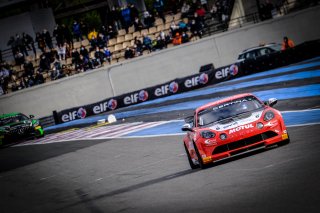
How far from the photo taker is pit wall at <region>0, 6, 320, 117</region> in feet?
119

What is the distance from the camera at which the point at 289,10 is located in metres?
39.2

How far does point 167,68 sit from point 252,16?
21.1 ft

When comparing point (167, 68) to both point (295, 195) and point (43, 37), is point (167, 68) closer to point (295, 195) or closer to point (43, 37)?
point (43, 37)

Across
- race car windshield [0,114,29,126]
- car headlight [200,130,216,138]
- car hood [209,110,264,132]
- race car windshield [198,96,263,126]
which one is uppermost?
race car windshield [0,114,29,126]

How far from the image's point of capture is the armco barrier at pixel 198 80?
103 feet

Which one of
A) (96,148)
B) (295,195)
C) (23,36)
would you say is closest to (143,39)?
(23,36)

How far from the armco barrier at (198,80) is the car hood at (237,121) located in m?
20.8

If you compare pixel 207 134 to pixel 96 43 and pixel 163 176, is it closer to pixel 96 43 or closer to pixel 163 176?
pixel 163 176

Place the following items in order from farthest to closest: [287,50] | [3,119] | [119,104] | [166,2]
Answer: [166,2] → [119,104] → [287,50] → [3,119]

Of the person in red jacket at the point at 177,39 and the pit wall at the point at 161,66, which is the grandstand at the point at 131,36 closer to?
the person in red jacket at the point at 177,39

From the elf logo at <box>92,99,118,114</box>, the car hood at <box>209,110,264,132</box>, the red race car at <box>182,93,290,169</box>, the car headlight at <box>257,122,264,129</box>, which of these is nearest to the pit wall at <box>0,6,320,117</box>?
the elf logo at <box>92,99,118,114</box>

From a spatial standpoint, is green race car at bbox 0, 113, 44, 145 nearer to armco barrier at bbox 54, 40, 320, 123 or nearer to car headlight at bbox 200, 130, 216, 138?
armco barrier at bbox 54, 40, 320, 123

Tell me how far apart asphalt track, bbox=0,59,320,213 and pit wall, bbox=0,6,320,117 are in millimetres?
12938

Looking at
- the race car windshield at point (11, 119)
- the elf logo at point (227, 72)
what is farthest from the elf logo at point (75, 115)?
the elf logo at point (227, 72)
